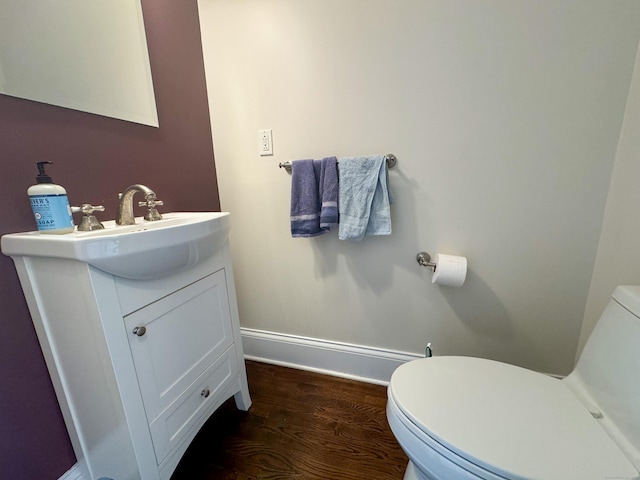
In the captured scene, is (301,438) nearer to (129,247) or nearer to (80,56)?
(129,247)

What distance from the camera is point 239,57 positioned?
113cm

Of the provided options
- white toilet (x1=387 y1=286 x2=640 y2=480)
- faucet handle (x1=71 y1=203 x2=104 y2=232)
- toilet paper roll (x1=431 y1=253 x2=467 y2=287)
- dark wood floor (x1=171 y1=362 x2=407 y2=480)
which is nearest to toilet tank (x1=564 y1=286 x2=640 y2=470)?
white toilet (x1=387 y1=286 x2=640 y2=480)

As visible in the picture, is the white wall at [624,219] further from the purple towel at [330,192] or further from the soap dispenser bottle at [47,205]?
the soap dispenser bottle at [47,205]

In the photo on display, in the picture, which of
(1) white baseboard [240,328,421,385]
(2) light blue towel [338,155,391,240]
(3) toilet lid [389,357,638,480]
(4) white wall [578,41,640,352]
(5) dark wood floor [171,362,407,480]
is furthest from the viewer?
(1) white baseboard [240,328,421,385]

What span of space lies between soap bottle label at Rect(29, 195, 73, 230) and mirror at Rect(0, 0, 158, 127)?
0.29 meters

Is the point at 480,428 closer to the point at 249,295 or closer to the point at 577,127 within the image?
the point at 577,127

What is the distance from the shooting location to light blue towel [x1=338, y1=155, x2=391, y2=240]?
3.25 ft

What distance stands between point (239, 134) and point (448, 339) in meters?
1.38

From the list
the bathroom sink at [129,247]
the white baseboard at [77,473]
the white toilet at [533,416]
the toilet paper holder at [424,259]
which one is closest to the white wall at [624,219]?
the white toilet at [533,416]

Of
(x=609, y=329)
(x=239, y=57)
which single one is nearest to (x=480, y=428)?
(x=609, y=329)

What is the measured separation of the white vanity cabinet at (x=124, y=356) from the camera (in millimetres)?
567

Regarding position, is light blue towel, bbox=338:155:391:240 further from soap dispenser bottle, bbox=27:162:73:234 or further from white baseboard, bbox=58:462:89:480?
white baseboard, bbox=58:462:89:480

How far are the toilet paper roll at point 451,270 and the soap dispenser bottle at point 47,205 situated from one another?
1180 mm

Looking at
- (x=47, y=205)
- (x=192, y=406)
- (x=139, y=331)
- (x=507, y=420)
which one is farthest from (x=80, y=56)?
(x=507, y=420)
